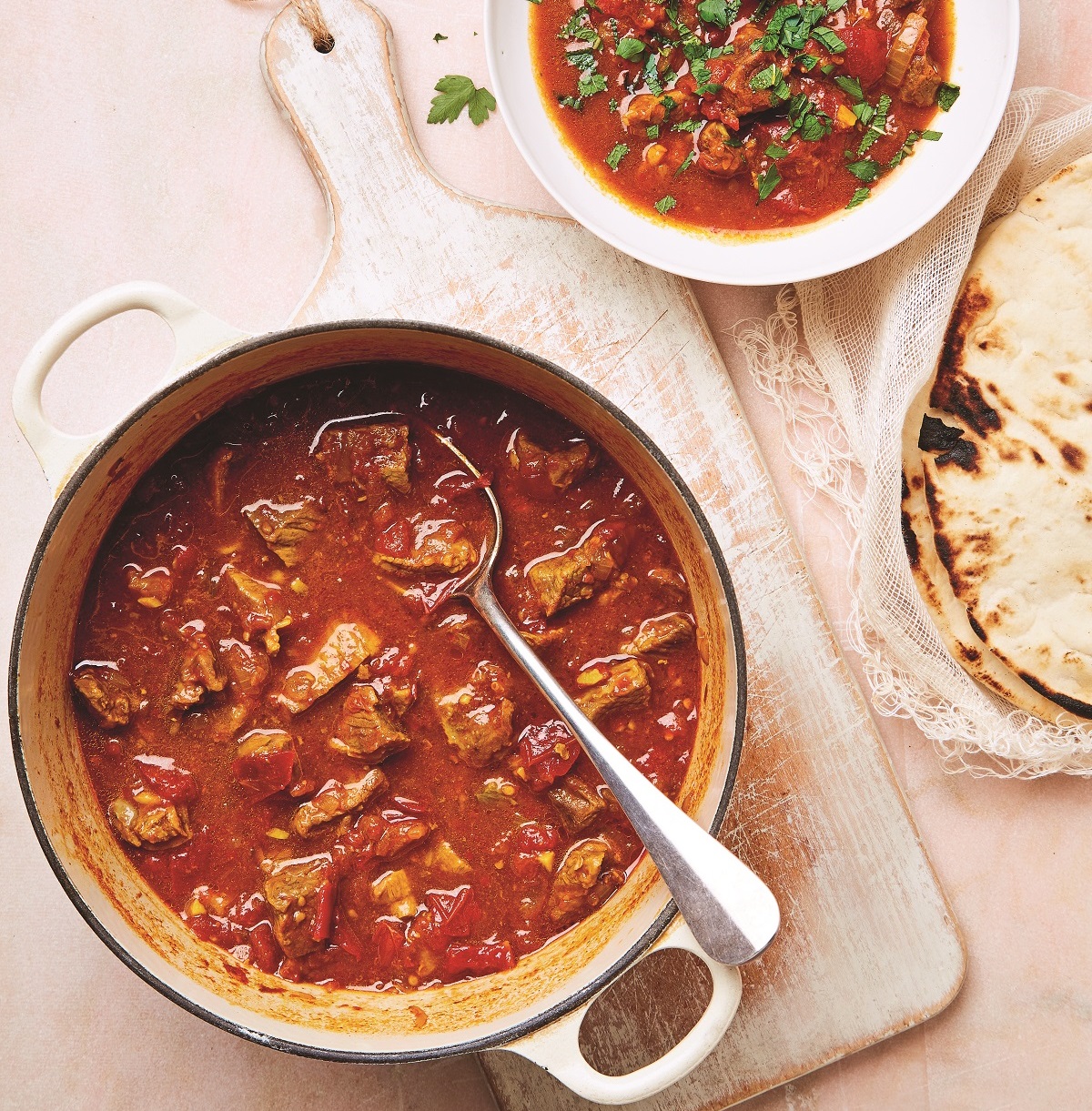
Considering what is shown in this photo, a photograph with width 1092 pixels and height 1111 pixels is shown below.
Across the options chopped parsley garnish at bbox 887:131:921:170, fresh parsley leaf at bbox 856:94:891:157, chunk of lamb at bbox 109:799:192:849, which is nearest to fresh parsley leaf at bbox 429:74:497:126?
fresh parsley leaf at bbox 856:94:891:157

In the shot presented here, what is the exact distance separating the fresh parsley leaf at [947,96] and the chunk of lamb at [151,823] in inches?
132

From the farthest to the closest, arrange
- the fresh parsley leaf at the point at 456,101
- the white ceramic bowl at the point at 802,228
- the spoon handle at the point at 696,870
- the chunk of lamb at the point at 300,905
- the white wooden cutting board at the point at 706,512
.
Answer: the fresh parsley leaf at the point at 456,101
the white wooden cutting board at the point at 706,512
the white ceramic bowl at the point at 802,228
the chunk of lamb at the point at 300,905
the spoon handle at the point at 696,870

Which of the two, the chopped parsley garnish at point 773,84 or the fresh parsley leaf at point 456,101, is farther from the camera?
the fresh parsley leaf at point 456,101

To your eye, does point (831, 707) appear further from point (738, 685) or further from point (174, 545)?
point (174, 545)

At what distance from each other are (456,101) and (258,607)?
1856 mm

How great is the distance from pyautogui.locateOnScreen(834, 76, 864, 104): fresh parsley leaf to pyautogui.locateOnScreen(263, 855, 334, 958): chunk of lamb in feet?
9.90

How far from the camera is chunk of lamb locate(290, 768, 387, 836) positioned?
2979 mm

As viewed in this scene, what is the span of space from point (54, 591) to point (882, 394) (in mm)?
2670

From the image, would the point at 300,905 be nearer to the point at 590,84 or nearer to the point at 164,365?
the point at 164,365

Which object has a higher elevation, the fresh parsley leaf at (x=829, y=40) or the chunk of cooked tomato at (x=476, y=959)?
the fresh parsley leaf at (x=829, y=40)

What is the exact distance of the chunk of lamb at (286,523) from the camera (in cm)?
298

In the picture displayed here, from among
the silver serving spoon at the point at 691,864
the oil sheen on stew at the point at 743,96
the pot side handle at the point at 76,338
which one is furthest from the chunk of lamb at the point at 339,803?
the oil sheen on stew at the point at 743,96

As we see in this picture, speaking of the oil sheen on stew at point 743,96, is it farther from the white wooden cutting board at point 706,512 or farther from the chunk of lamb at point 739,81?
→ the white wooden cutting board at point 706,512

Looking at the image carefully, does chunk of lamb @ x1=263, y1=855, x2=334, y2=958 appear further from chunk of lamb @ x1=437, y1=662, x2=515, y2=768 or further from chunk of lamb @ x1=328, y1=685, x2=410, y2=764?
chunk of lamb @ x1=437, y1=662, x2=515, y2=768
